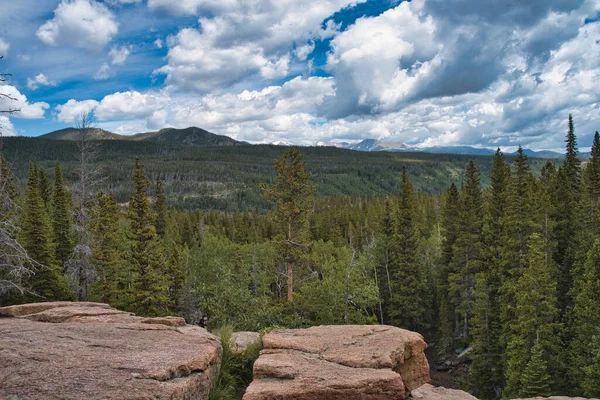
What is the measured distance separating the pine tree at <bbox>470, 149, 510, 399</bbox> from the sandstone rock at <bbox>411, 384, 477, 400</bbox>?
23321 mm

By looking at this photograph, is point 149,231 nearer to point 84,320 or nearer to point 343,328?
point 84,320

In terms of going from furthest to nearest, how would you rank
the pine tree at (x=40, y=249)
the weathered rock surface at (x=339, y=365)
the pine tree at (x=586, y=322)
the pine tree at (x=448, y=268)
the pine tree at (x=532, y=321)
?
the pine tree at (x=448, y=268) → the pine tree at (x=40, y=249) → the pine tree at (x=532, y=321) → the pine tree at (x=586, y=322) → the weathered rock surface at (x=339, y=365)

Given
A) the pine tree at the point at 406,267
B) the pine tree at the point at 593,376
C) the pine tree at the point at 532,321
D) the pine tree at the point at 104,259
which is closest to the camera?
the pine tree at the point at 593,376

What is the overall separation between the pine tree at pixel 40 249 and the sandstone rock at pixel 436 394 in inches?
1269

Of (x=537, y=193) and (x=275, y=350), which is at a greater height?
(x=537, y=193)

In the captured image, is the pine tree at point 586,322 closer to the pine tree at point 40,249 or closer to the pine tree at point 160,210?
the pine tree at point 40,249

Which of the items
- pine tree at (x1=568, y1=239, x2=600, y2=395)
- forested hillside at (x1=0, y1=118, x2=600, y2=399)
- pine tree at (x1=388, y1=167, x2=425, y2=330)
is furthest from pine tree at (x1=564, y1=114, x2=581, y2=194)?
pine tree at (x1=568, y1=239, x2=600, y2=395)


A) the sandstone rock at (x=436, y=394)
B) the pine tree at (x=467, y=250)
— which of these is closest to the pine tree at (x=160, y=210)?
the pine tree at (x=467, y=250)

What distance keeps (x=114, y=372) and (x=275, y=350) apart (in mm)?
3826

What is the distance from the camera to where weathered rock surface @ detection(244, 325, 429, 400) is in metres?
7.50

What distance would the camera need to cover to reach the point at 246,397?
288 inches

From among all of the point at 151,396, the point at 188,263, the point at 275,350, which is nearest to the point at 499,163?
the point at 275,350

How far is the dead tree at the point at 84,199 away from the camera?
85.6 ft

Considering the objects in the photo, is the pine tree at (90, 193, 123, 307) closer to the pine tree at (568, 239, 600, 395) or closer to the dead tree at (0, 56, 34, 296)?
the dead tree at (0, 56, 34, 296)
